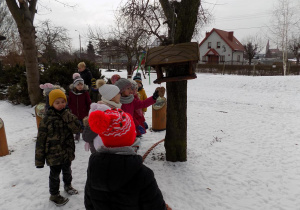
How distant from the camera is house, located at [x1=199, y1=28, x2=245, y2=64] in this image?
39.3 meters

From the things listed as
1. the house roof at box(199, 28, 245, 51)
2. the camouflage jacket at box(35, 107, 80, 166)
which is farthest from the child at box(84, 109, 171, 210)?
the house roof at box(199, 28, 245, 51)

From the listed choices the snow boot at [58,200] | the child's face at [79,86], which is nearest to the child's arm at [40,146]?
the snow boot at [58,200]

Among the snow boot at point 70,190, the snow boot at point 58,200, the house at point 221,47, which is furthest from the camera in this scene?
the house at point 221,47

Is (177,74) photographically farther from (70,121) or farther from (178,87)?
(70,121)

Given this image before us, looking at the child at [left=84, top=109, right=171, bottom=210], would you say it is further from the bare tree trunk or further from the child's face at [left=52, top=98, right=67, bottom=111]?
the bare tree trunk

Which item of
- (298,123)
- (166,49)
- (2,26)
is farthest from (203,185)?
(2,26)

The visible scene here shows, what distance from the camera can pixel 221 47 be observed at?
40188 mm

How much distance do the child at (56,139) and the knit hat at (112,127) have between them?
152 cm

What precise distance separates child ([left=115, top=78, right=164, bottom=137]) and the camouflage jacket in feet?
3.16

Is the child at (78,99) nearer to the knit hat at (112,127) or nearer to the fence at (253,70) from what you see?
the knit hat at (112,127)

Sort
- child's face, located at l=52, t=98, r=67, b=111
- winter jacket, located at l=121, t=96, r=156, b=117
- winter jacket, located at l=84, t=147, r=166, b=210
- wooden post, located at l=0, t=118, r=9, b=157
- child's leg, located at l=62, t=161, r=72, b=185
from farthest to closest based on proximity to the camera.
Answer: wooden post, located at l=0, t=118, r=9, b=157 → winter jacket, located at l=121, t=96, r=156, b=117 → child's leg, located at l=62, t=161, r=72, b=185 → child's face, located at l=52, t=98, r=67, b=111 → winter jacket, located at l=84, t=147, r=166, b=210

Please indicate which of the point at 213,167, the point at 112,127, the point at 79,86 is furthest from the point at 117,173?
the point at 79,86

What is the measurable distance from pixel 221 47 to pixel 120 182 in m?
43.2

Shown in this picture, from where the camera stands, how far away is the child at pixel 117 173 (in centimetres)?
138
